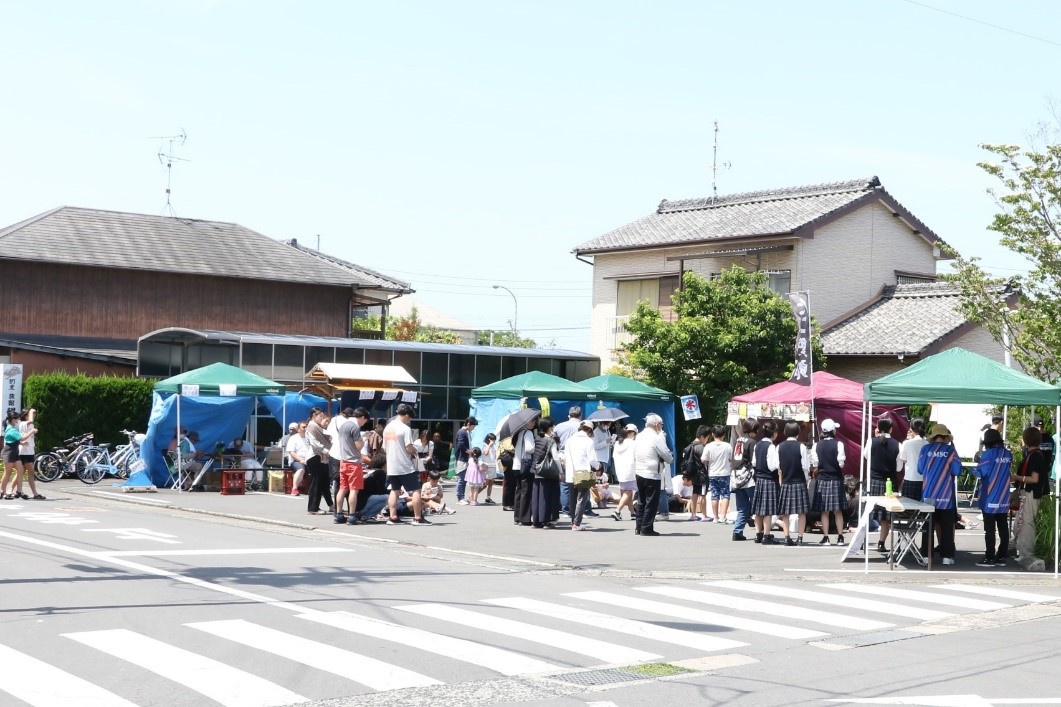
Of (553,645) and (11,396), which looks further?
(11,396)

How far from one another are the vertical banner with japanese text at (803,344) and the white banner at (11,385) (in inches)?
774

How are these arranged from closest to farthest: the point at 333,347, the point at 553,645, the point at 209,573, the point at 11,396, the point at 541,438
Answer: the point at 553,645
the point at 209,573
the point at 541,438
the point at 11,396
the point at 333,347

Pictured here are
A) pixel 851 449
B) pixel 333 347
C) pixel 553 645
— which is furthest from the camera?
pixel 333 347

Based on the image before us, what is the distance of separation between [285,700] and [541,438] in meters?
11.7

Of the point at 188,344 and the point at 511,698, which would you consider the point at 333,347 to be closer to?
the point at 188,344

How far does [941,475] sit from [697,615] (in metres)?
5.88

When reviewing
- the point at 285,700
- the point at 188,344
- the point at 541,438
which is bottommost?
the point at 285,700

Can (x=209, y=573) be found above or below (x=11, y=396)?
below

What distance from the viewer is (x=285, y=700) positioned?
23.1ft

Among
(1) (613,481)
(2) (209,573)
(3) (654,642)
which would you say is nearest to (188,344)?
(1) (613,481)

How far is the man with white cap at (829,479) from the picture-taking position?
1697cm

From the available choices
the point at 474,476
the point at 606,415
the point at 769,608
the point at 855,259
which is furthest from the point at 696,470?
the point at 855,259

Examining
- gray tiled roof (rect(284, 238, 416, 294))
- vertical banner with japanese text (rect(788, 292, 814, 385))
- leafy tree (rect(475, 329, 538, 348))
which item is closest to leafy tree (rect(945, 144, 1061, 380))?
vertical banner with japanese text (rect(788, 292, 814, 385))

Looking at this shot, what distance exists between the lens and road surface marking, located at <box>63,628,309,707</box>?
23.2ft
